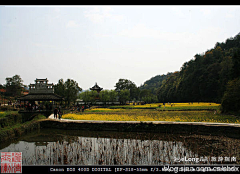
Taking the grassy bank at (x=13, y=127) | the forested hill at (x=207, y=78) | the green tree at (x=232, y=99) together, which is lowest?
the grassy bank at (x=13, y=127)

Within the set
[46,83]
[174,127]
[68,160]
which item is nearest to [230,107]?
[174,127]

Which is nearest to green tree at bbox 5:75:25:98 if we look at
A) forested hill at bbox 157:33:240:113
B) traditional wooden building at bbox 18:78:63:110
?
traditional wooden building at bbox 18:78:63:110

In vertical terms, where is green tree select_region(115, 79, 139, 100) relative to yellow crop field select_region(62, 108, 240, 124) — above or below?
above

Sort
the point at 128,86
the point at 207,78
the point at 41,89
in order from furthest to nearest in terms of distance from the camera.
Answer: the point at 128,86
the point at 207,78
the point at 41,89

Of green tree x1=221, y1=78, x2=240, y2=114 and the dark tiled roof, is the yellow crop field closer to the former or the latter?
green tree x1=221, y1=78, x2=240, y2=114

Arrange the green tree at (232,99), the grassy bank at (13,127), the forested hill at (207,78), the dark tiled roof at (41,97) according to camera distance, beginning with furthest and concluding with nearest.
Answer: the forested hill at (207,78) → the dark tiled roof at (41,97) → the green tree at (232,99) → the grassy bank at (13,127)

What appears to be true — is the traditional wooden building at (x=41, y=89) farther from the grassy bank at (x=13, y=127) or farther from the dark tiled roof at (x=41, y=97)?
the grassy bank at (x=13, y=127)

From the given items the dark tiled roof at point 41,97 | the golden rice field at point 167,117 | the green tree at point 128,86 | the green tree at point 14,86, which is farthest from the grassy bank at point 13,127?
the green tree at point 128,86

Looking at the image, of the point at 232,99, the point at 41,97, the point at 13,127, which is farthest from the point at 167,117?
the point at 41,97

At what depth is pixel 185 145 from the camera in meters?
9.79

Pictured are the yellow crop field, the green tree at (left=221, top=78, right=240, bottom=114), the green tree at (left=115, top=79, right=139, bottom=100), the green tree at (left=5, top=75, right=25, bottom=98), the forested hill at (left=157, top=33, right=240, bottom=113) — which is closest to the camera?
the yellow crop field

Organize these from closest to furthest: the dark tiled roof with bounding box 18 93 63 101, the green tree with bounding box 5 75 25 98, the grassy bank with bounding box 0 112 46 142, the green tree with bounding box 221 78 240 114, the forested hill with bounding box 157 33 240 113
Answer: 1. the grassy bank with bounding box 0 112 46 142
2. the green tree with bounding box 221 78 240 114
3. the dark tiled roof with bounding box 18 93 63 101
4. the forested hill with bounding box 157 33 240 113
5. the green tree with bounding box 5 75 25 98

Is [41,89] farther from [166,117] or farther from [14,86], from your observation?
[14,86]

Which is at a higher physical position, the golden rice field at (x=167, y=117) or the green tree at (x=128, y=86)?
the green tree at (x=128, y=86)
